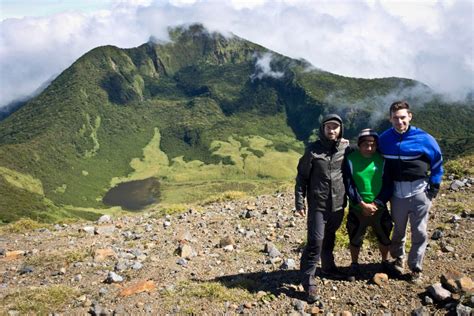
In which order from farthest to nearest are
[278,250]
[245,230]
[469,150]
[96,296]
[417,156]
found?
[469,150], [245,230], [278,250], [96,296], [417,156]

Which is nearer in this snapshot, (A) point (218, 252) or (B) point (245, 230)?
(A) point (218, 252)

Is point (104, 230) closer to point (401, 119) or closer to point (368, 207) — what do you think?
point (368, 207)

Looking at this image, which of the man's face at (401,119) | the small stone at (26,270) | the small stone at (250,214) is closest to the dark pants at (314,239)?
the man's face at (401,119)

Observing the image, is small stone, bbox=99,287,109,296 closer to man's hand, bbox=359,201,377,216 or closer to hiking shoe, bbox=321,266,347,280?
hiking shoe, bbox=321,266,347,280

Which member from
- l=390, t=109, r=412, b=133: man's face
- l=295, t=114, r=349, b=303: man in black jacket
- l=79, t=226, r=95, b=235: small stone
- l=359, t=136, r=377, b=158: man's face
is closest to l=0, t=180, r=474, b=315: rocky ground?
l=79, t=226, r=95, b=235: small stone

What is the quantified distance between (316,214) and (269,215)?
25.0ft

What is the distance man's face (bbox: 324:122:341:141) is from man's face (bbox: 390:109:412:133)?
3.75ft

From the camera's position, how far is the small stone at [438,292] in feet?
24.7

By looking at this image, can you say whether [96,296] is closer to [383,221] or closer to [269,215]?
[383,221]

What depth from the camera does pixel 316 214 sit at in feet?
27.3

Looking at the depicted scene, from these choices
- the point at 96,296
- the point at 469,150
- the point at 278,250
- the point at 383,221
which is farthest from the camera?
the point at 469,150

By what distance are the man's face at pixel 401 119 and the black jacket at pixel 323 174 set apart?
3.47ft

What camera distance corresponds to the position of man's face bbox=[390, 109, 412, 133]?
7.84 meters

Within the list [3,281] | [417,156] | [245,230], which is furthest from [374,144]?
[3,281]
